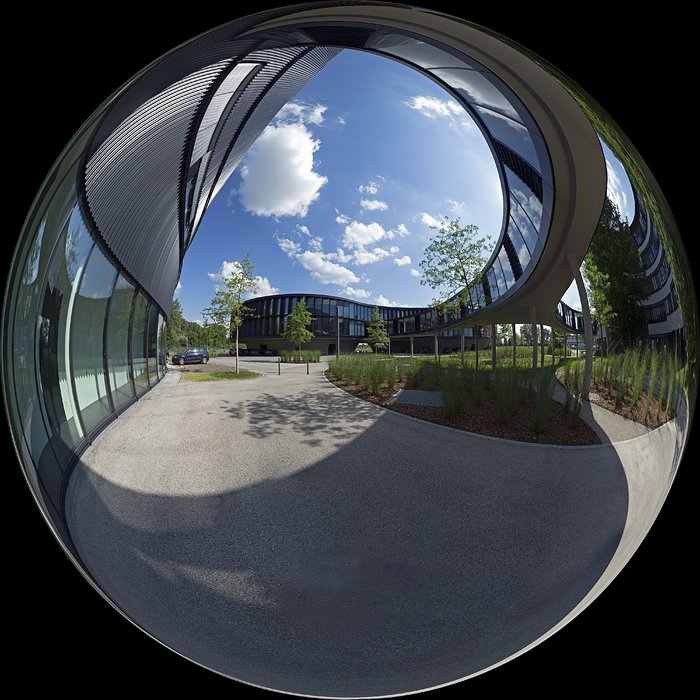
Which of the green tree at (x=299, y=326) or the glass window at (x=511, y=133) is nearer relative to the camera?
the glass window at (x=511, y=133)

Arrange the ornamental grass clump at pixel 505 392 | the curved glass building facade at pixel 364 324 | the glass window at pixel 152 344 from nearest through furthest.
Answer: the ornamental grass clump at pixel 505 392, the curved glass building facade at pixel 364 324, the glass window at pixel 152 344

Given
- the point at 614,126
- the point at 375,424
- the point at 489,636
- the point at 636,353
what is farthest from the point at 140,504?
the point at 614,126

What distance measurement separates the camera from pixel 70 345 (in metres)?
2.44

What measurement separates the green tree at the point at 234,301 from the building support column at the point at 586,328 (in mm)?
2028

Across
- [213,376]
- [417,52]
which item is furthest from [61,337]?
[417,52]

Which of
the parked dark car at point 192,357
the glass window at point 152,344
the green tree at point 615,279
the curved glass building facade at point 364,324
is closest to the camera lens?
the green tree at point 615,279

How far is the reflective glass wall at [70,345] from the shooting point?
8.07 feet

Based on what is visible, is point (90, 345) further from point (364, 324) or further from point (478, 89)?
point (478, 89)

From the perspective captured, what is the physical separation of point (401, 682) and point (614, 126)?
13.5 ft

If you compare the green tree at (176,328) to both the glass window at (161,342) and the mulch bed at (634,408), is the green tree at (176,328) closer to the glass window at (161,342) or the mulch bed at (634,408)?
the glass window at (161,342)

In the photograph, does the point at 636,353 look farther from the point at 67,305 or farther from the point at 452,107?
the point at 67,305

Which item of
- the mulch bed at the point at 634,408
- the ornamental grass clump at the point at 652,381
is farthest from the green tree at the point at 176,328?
the ornamental grass clump at the point at 652,381

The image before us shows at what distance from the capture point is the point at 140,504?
231cm

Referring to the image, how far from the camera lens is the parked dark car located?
2745 millimetres
